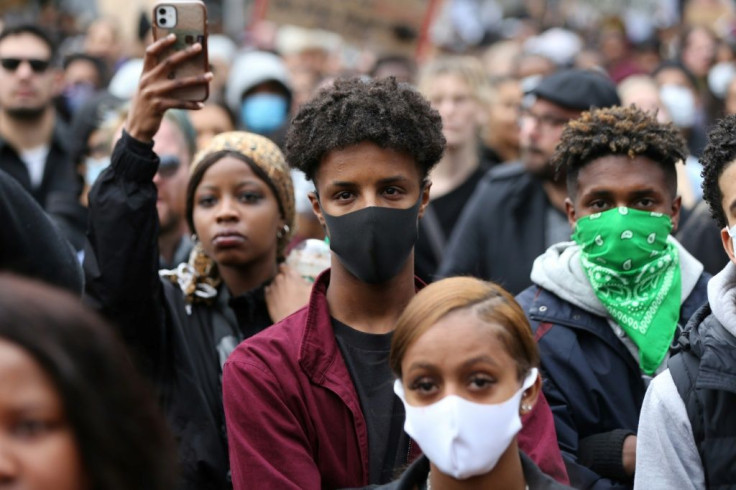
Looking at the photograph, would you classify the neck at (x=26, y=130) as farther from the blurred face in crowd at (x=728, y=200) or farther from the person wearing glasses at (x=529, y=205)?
the blurred face in crowd at (x=728, y=200)

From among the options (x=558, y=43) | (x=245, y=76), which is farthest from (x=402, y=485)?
(x=558, y=43)

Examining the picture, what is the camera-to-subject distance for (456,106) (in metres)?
8.67

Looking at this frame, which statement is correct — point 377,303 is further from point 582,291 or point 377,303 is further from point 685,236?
point 685,236

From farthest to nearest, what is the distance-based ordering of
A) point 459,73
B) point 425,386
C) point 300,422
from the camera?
A: point 459,73, point 300,422, point 425,386

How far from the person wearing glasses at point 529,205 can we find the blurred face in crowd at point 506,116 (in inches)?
99.1

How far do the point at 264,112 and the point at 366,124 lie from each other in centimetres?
615

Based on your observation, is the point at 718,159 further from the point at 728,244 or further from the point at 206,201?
the point at 206,201

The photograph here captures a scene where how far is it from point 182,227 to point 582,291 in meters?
2.47

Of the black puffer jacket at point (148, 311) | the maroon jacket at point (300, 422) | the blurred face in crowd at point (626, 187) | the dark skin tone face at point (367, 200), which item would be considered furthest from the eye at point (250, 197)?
the maroon jacket at point (300, 422)

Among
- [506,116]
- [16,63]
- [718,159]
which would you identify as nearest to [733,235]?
[718,159]

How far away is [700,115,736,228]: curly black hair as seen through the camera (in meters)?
3.88

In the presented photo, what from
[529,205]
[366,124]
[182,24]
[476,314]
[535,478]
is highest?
[182,24]

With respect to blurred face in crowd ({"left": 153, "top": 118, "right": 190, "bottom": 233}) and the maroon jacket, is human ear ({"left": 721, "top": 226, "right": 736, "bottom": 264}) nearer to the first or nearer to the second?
the maroon jacket

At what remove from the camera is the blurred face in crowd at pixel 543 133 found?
6.61 metres
